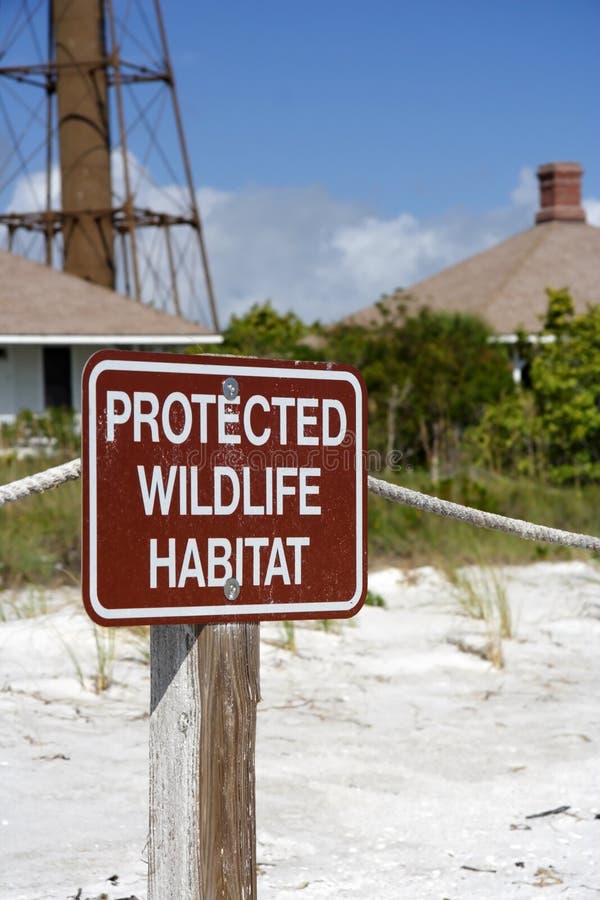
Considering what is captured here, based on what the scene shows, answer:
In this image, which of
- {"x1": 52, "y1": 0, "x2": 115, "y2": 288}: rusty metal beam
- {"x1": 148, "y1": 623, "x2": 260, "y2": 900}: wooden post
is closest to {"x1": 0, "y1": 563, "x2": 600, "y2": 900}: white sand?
{"x1": 148, "y1": 623, "x2": 260, "y2": 900}: wooden post

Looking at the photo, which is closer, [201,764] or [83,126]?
[201,764]

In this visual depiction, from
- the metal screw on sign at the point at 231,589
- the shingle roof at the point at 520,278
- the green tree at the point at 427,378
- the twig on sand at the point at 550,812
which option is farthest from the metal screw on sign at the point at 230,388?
A: the shingle roof at the point at 520,278

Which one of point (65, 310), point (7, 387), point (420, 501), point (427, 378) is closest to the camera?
point (420, 501)

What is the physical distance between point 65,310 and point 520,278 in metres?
9.60

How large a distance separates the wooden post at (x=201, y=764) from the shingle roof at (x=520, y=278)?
793 inches

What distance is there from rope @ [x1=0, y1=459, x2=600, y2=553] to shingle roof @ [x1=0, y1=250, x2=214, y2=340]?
1950 cm

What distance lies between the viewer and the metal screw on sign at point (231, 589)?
2.15m

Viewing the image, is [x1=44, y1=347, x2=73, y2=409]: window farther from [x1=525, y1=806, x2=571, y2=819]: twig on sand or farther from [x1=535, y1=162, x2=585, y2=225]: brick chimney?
[x1=525, y1=806, x2=571, y2=819]: twig on sand

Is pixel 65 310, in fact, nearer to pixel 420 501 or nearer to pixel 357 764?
pixel 357 764

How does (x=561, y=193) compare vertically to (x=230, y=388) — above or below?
above

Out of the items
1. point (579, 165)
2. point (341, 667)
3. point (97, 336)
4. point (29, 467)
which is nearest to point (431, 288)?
point (579, 165)

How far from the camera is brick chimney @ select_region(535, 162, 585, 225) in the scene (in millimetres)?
27359

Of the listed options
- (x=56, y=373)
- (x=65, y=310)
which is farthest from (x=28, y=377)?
(x=65, y=310)

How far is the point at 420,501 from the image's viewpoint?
2.86 m
